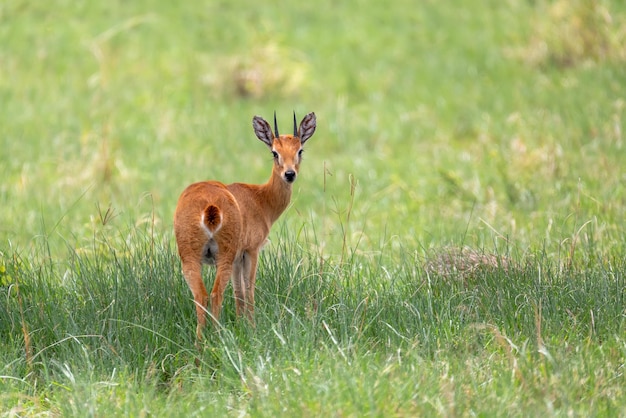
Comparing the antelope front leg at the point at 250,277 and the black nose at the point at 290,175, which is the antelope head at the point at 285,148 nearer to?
the black nose at the point at 290,175

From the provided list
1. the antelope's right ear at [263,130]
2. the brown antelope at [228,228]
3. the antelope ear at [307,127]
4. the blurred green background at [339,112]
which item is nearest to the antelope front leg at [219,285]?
the brown antelope at [228,228]

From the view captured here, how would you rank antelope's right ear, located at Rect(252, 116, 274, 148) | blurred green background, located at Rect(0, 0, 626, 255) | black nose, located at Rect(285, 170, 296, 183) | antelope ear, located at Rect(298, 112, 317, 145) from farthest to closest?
blurred green background, located at Rect(0, 0, 626, 255)
antelope ear, located at Rect(298, 112, 317, 145)
antelope's right ear, located at Rect(252, 116, 274, 148)
black nose, located at Rect(285, 170, 296, 183)

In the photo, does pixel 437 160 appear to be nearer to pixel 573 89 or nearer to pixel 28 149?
pixel 573 89

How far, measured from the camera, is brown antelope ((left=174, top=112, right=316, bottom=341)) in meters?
5.91

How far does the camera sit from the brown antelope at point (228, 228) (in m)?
5.91

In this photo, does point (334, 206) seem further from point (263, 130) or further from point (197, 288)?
point (197, 288)

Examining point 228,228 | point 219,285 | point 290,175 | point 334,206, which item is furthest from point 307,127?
point 334,206

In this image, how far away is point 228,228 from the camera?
5.95 m

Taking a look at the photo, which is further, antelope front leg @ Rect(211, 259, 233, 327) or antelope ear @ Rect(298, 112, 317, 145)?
antelope ear @ Rect(298, 112, 317, 145)

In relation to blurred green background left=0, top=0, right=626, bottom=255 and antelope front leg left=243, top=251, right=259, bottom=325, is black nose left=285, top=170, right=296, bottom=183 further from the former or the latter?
blurred green background left=0, top=0, right=626, bottom=255

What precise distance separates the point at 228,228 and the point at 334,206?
5.40 metres

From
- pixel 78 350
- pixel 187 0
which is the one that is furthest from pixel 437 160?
pixel 187 0

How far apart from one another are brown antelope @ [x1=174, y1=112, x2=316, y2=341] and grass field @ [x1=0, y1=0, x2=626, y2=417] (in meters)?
0.18

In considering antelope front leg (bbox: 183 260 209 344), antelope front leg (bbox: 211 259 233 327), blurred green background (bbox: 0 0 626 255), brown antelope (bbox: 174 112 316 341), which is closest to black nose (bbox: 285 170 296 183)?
brown antelope (bbox: 174 112 316 341)
